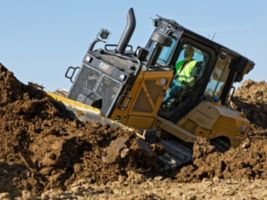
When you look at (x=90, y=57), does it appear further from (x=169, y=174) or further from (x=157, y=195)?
(x=157, y=195)

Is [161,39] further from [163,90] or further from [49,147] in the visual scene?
[49,147]

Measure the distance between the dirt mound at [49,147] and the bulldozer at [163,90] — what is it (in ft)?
1.71

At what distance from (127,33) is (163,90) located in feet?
3.66

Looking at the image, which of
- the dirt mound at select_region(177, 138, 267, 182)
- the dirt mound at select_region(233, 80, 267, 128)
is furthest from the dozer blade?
the dirt mound at select_region(233, 80, 267, 128)

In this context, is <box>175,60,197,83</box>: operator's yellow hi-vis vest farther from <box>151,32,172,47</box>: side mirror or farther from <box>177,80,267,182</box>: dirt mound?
<box>177,80,267,182</box>: dirt mound

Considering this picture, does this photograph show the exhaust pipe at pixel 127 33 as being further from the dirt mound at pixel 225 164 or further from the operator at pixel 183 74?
the dirt mound at pixel 225 164

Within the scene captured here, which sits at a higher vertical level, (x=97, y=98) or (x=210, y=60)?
(x=210, y=60)

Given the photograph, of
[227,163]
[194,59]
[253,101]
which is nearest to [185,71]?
[194,59]

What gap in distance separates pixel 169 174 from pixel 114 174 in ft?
3.93

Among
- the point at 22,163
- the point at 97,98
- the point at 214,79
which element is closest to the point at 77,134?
the point at 22,163

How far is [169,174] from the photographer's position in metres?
10.1

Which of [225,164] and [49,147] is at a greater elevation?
[225,164]

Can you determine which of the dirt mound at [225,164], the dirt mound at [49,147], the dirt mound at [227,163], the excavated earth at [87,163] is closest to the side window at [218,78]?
the dirt mound at [227,163]

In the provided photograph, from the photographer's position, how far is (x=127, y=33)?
11.5 metres
